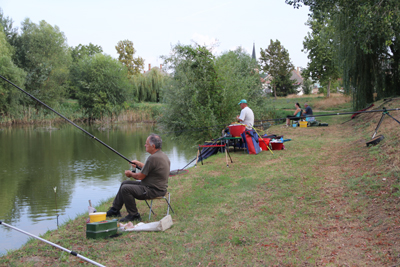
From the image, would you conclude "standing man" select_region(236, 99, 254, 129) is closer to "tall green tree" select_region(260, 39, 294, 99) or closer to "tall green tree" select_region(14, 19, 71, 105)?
"tall green tree" select_region(14, 19, 71, 105)

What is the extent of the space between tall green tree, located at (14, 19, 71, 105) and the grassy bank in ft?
123

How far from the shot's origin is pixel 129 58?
58188mm

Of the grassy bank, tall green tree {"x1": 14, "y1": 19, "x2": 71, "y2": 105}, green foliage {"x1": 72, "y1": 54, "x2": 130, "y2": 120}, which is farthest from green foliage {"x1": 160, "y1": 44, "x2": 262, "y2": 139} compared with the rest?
tall green tree {"x1": 14, "y1": 19, "x2": 71, "y2": 105}

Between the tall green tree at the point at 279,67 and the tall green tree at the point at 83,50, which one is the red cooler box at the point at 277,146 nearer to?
the tall green tree at the point at 279,67

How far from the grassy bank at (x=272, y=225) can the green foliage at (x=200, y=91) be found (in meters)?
8.21

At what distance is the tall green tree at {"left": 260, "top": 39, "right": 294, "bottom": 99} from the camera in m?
51.1

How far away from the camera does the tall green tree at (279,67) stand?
5112 cm

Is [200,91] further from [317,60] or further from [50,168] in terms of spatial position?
[317,60]

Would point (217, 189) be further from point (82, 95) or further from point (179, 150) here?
point (82, 95)

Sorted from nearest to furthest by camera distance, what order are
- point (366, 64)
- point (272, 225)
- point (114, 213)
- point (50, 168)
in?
point (272, 225) → point (114, 213) → point (50, 168) → point (366, 64)

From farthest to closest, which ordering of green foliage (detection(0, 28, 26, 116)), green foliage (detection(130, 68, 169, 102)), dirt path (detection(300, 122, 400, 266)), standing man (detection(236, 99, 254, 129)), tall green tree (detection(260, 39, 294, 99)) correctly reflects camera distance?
1. tall green tree (detection(260, 39, 294, 99))
2. green foliage (detection(130, 68, 169, 102))
3. green foliage (detection(0, 28, 26, 116))
4. standing man (detection(236, 99, 254, 129))
5. dirt path (detection(300, 122, 400, 266))

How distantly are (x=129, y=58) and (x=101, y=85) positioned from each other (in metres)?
18.1

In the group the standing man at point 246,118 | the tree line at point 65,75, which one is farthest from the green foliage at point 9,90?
the standing man at point 246,118

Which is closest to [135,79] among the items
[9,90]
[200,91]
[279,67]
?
[9,90]
